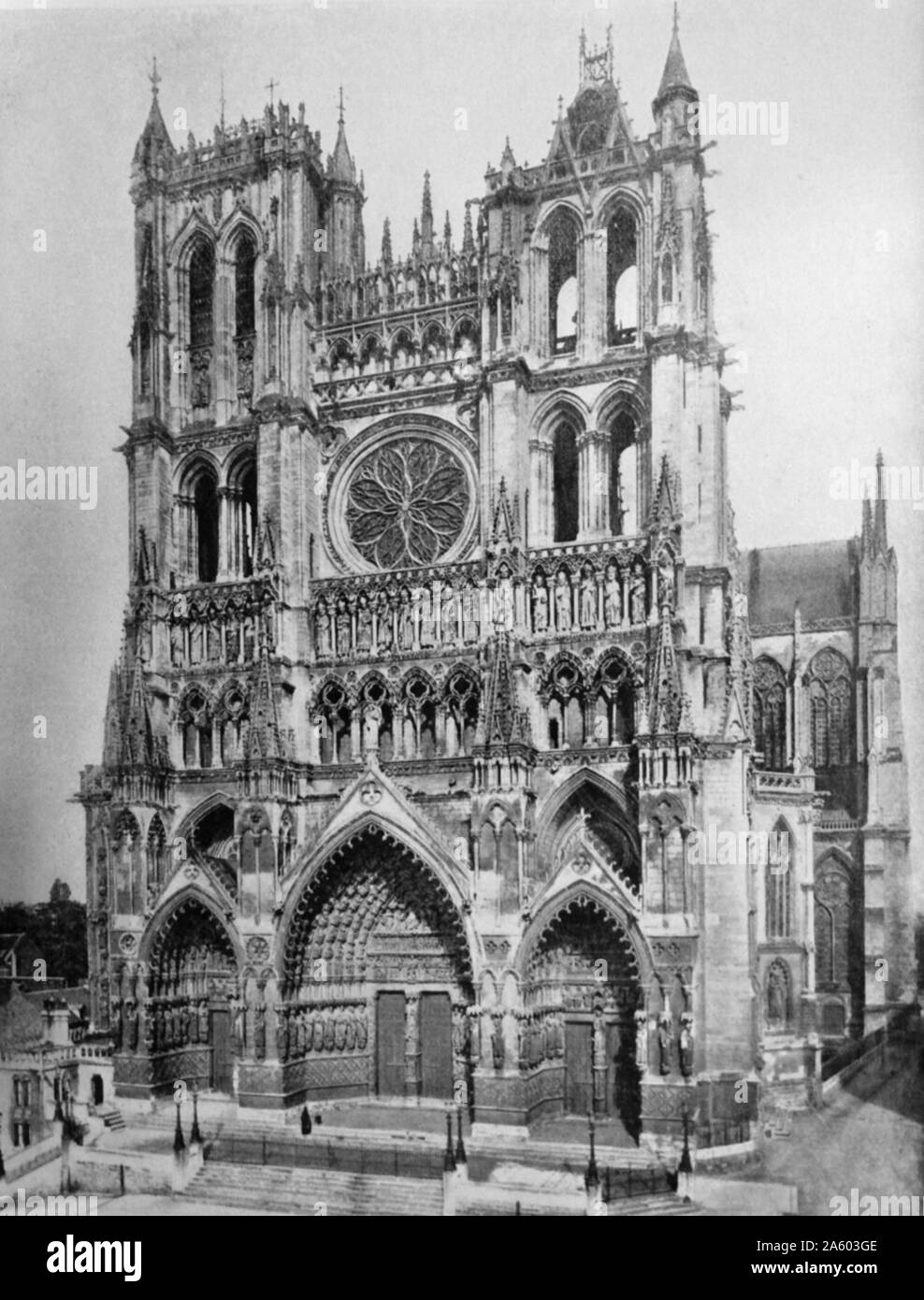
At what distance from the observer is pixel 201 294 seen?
1076 inches

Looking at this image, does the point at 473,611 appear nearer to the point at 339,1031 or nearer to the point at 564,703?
the point at 564,703

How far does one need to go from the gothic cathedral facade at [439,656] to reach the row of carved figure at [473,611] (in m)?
0.07

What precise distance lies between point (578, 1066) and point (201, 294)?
17363 mm

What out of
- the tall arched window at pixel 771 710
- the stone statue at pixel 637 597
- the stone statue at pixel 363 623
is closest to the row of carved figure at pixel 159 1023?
the stone statue at pixel 363 623

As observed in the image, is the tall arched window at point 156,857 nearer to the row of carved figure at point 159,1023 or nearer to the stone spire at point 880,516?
the row of carved figure at point 159,1023

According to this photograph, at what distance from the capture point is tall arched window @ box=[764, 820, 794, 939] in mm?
28922

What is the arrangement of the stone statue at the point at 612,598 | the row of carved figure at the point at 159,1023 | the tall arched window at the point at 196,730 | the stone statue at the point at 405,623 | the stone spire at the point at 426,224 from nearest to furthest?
the stone statue at the point at 612,598 → the row of carved figure at the point at 159,1023 → the stone statue at the point at 405,623 → the tall arched window at the point at 196,730 → the stone spire at the point at 426,224

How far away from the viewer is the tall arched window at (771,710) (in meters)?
34.3

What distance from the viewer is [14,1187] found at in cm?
1861

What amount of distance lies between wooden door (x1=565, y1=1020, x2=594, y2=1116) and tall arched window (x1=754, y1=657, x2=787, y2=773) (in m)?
13.4

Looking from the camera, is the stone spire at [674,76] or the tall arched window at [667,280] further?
the tall arched window at [667,280]

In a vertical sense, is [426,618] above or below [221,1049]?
above

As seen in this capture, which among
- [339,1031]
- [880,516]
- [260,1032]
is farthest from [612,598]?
[260,1032]

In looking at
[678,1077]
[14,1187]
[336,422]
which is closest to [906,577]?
[678,1077]
